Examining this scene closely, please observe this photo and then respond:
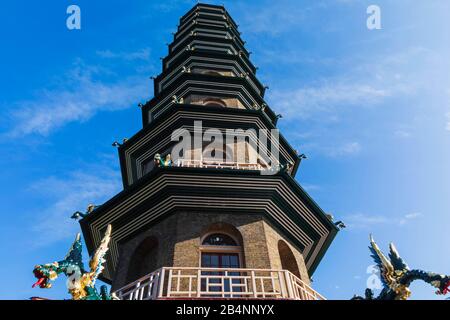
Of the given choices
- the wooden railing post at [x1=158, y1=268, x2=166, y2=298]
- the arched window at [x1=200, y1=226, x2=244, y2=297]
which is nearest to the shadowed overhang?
the arched window at [x1=200, y1=226, x2=244, y2=297]

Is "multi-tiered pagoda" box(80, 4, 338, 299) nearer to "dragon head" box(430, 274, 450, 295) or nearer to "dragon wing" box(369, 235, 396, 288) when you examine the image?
"dragon wing" box(369, 235, 396, 288)

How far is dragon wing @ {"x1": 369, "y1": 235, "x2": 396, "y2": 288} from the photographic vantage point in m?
10.5

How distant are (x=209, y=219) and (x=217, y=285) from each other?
3.45 meters

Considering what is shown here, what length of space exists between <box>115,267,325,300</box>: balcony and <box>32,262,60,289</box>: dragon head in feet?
7.44

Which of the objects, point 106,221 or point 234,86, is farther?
point 234,86

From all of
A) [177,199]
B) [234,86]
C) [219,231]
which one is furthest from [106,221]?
[234,86]

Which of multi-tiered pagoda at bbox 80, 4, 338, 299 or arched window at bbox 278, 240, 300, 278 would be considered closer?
multi-tiered pagoda at bbox 80, 4, 338, 299

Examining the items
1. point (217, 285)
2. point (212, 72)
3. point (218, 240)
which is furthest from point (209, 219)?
point (212, 72)

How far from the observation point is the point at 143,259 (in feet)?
49.8

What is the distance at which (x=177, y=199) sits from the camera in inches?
568

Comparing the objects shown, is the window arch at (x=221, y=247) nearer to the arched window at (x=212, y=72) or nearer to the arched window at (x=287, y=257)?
the arched window at (x=287, y=257)

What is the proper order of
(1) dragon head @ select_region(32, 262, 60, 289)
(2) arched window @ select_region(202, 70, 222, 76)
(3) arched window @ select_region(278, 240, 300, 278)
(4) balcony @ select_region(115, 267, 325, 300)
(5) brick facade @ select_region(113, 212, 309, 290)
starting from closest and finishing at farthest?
(1) dragon head @ select_region(32, 262, 60, 289), (4) balcony @ select_region(115, 267, 325, 300), (5) brick facade @ select_region(113, 212, 309, 290), (3) arched window @ select_region(278, 240, 300, 278), (2) arched window @ select_region(202, 70, 222, 76)
